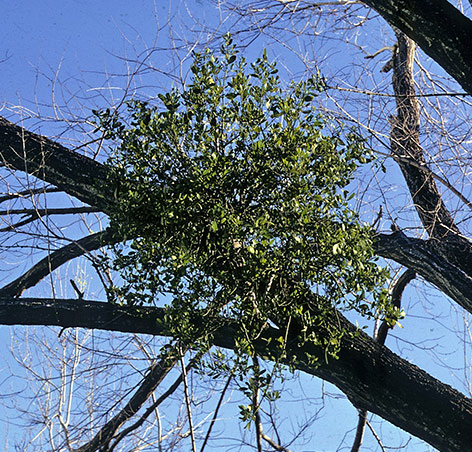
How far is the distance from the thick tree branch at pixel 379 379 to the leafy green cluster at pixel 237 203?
23 centimetres

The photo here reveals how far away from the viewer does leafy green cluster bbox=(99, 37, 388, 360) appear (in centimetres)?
192

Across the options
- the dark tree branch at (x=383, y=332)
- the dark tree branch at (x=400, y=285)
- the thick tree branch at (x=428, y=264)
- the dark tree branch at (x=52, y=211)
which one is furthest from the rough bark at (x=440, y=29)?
the dark tree branch at (x=52, y=211)

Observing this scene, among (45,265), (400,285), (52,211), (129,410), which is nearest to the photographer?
(129,410)

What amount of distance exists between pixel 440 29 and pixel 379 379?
1272 mm

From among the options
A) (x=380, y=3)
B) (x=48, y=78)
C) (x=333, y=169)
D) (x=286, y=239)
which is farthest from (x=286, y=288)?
(x=48, y=78)

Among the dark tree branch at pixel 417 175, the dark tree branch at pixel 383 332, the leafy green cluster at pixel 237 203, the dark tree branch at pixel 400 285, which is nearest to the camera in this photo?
the leafy green cluster at pixel 237 203

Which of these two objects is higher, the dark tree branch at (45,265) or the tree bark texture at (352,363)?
the dark tree branch at (45,265)

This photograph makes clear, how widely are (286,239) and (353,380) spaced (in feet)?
2.26

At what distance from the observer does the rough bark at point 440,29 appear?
216 centimetres

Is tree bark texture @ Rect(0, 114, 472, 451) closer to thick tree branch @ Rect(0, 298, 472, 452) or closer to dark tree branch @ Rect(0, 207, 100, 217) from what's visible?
thick tree branch @ Rect(0, 298, 472, 452)

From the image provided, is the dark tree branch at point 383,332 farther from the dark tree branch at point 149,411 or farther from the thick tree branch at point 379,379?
the dark tree branch at point 149,411

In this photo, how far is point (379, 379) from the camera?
7.57 feet

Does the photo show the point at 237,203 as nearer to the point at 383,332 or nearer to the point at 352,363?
the point at 352,363

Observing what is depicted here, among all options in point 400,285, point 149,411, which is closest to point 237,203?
point 149,411
